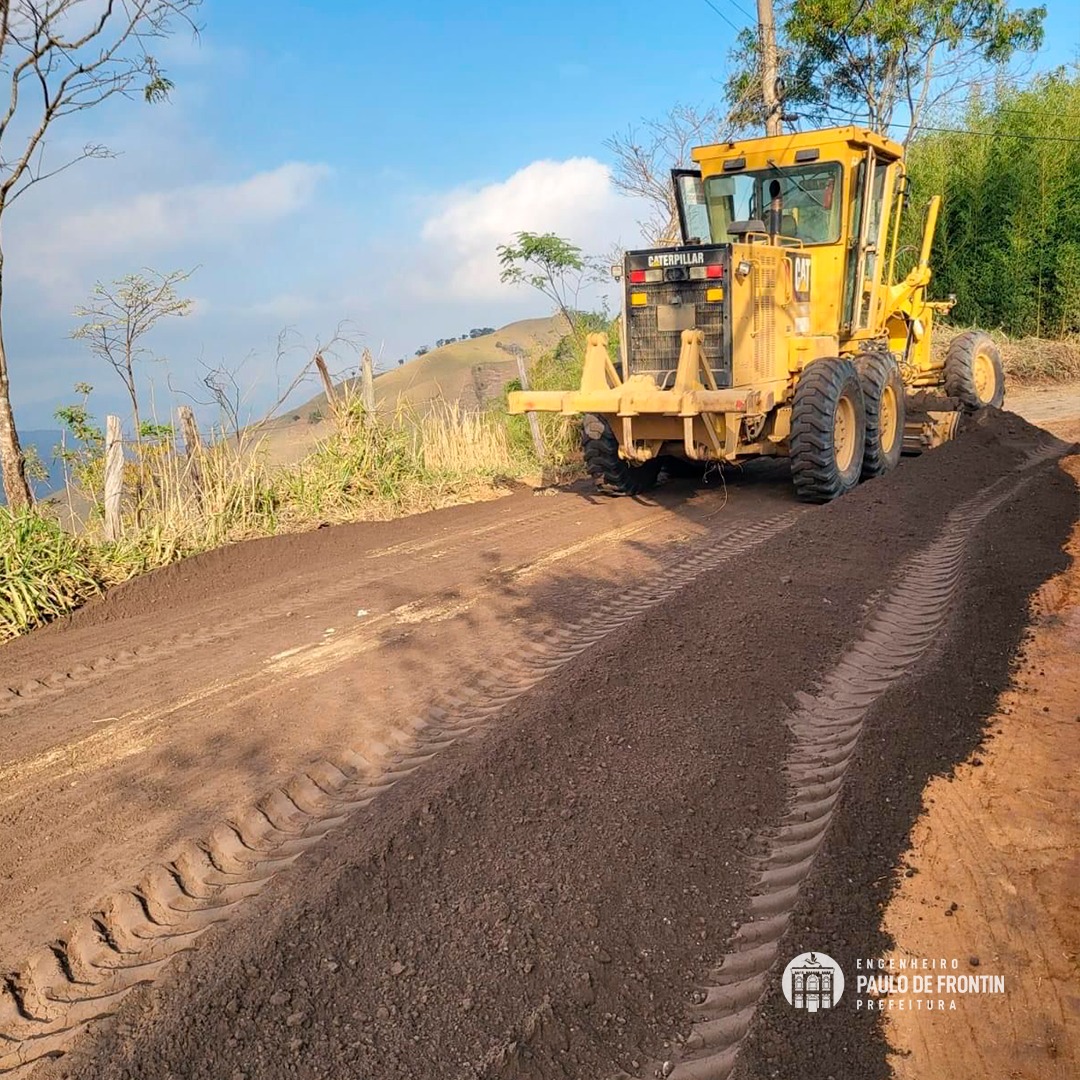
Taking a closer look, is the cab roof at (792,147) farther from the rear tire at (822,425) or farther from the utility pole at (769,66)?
the utility pole at (769,66)

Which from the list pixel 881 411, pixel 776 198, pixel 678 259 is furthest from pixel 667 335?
pixel 881 411

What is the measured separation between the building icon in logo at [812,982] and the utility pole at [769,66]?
46.9 feet

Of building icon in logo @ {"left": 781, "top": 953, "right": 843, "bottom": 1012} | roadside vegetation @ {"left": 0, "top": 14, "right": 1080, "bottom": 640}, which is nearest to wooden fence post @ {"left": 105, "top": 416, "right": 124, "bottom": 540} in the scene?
roadside vegetation @ {"left": 0, "top": 14, "right": 1080, "bottom": 640}

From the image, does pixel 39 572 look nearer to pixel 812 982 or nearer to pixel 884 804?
pixel 884 804

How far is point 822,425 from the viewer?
26.1 ft

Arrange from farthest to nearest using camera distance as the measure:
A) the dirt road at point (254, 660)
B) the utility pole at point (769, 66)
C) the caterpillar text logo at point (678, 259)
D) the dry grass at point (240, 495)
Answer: the utility pole at point (769, 66)
the caterpillar text logo at point (678, 259)
the dry grass at point (240, 495)
the dirt road at point (254, 660)

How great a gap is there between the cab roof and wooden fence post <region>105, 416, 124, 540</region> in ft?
19.4

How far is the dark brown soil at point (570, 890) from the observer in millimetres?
2422

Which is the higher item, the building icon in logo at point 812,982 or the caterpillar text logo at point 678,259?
the caterpillar text logo at point 678,259

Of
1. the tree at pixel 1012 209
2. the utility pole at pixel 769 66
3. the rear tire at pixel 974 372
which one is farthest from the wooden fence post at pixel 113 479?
the tree at pixel 1012 209

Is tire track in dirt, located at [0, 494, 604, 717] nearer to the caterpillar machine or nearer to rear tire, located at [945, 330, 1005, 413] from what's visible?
the caterpillar machine

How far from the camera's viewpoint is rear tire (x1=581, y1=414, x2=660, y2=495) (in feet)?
29.7

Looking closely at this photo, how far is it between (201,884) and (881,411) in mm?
7683

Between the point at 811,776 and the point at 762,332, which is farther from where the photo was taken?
the point at 762,332
